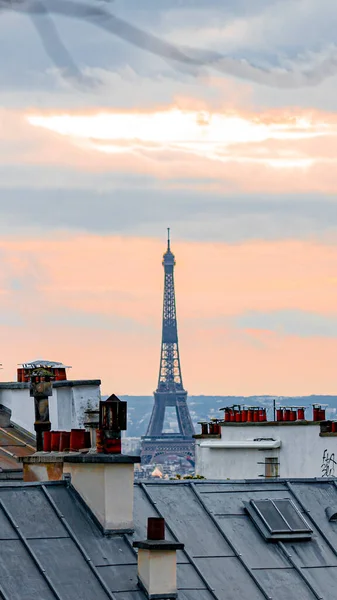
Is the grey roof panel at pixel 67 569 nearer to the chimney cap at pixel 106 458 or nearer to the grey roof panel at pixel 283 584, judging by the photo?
the chimney cap at pixel 106 458

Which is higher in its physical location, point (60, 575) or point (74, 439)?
point (74, 439)

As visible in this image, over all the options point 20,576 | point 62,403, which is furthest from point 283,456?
point 20,576

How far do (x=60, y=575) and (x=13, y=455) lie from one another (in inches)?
853

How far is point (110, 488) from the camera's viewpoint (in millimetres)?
31094

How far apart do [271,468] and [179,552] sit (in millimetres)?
19057

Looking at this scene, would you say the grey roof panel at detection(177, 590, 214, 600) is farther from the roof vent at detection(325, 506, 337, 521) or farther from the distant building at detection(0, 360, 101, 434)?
the distant building at detection(0, 360, 101, 434)

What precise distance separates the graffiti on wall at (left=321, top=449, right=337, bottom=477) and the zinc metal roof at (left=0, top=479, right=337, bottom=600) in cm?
1354

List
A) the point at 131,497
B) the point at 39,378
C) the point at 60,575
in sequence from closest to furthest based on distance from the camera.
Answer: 1. the point at 60,575
2. the point at 131,497
3. the point at 39,378

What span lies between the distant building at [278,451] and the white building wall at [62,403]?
11.9ft

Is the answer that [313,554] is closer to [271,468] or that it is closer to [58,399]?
[271,468]

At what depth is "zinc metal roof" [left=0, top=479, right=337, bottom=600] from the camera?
29.3 meters

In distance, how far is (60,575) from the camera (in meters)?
29.3

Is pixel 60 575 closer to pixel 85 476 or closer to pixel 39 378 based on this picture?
pixel 85 476

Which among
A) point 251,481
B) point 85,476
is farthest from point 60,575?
point 251,481
